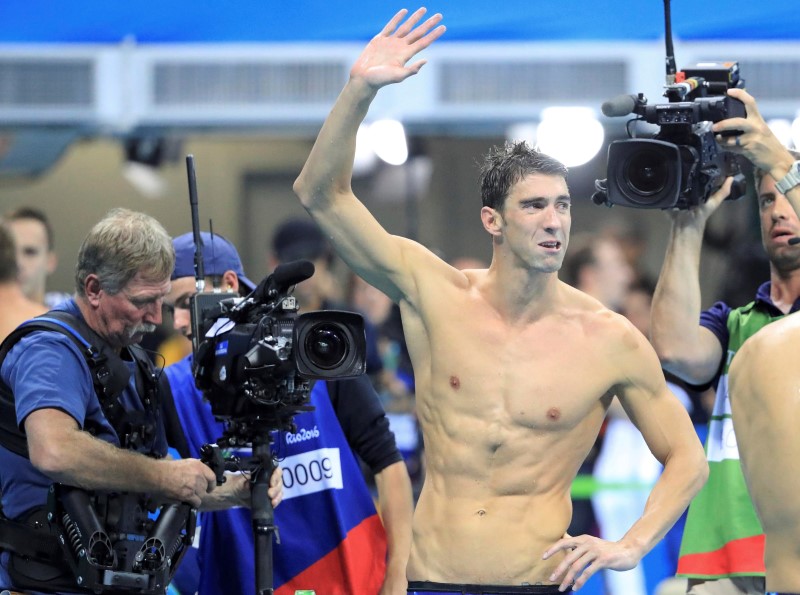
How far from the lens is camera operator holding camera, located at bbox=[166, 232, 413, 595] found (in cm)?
438

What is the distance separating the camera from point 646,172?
14.1 ft

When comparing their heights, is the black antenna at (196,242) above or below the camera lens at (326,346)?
above

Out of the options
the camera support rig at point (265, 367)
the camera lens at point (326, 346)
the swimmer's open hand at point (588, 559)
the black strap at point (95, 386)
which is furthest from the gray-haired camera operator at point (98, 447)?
the swimmer's open hand at point (588, 559)

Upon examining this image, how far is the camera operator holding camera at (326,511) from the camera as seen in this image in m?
4.38

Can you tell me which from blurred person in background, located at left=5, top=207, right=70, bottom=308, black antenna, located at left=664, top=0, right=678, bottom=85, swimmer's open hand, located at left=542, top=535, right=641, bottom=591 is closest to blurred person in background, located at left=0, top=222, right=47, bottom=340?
blurred person in background, located at left=5, top=207, right=70, bottom=308

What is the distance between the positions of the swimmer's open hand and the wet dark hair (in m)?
1.07

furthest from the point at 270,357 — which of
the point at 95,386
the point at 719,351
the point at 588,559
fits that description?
the point at 719,351

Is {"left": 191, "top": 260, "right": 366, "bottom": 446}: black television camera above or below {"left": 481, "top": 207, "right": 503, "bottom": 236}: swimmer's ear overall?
below

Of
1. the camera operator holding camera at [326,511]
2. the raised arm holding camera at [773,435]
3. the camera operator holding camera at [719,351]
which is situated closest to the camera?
the raised arm holding camera at [773,435]

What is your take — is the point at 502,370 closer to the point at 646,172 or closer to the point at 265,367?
the point at 265,367

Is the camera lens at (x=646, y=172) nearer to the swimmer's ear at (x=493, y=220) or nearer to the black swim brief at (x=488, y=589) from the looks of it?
the swimmer's ear at (x=493, y=220)

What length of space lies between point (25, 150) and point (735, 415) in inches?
191

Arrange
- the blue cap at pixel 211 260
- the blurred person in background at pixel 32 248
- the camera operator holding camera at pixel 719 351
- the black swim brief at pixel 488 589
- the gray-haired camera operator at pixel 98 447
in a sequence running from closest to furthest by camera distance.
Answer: the gray-haired camera operator at pixel 98 447, the black swim brief at pixel 488 589, the camera operator holding camera at pixel 719 351, the blue cap at pixel 211 260, the blurred person in background at pixel 32 248

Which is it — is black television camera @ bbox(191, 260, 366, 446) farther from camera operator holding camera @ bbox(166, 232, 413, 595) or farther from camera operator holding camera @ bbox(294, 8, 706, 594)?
camera operator holding camera @ bbox(166, 232, 413, 595)
